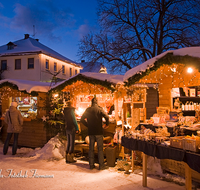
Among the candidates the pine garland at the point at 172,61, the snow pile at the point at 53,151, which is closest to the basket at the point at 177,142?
the pine garland at the point at 172,61

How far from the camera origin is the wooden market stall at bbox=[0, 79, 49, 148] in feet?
27.7

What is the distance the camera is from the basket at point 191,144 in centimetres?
341

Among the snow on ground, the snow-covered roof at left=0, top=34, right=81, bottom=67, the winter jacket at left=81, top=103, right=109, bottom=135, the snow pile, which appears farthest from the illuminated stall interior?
the snow-covered roof at left=0, top=34, right=81, bottom=67

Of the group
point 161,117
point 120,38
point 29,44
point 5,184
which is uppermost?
point 29,44

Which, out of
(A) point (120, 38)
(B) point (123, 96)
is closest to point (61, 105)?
(B) point (123, 96)

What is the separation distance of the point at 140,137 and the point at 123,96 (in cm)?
267

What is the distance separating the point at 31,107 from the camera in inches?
394

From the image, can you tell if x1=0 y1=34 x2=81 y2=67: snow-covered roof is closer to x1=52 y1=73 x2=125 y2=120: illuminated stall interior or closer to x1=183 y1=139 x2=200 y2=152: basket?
x1=52 y1=73 x2=125 y2=120: illuminated stall interior

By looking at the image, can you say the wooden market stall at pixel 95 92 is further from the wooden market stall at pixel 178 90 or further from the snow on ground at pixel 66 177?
the snow on ground at pixel 66 177

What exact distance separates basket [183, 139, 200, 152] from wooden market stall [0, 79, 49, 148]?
20.9 feet

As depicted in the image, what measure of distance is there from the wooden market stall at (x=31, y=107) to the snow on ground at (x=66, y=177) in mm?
2161

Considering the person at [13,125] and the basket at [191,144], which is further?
the person at [13,125]

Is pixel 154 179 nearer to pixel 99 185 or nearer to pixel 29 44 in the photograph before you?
pixel 99 185

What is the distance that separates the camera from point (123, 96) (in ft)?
23.6
